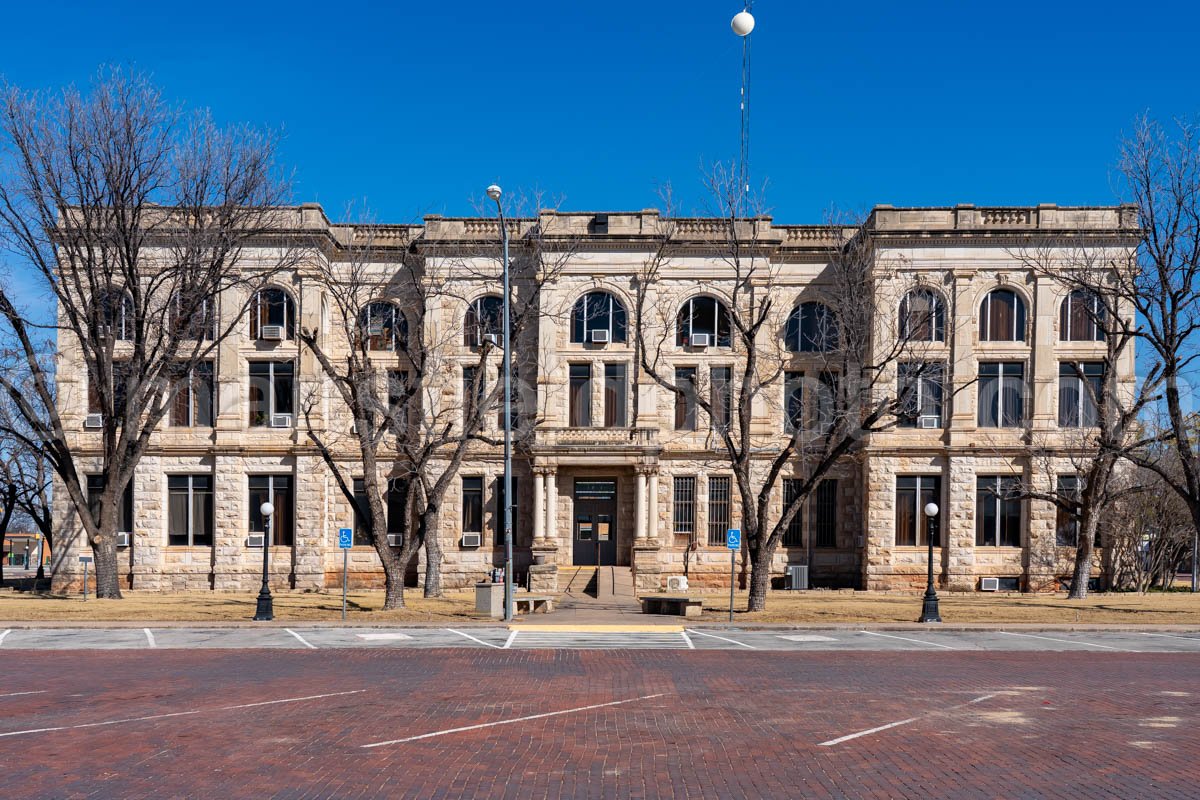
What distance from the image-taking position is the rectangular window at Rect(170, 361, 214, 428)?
1481 inches

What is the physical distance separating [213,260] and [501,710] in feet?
70.4

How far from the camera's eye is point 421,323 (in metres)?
29.3

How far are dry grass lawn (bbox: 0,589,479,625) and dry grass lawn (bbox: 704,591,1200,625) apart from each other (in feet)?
26.7

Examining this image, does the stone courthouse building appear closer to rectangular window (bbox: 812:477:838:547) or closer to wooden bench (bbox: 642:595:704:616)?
rectangular window (bbox: 812:477:838:547)

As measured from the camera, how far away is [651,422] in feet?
123

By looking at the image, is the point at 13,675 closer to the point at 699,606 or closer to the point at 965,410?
the point at 699,606

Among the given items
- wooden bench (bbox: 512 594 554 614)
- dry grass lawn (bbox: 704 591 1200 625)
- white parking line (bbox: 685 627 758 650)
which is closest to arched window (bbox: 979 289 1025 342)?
dry grass lawn (bbox: 704 591 1200 625)

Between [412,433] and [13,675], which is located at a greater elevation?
[412,433]

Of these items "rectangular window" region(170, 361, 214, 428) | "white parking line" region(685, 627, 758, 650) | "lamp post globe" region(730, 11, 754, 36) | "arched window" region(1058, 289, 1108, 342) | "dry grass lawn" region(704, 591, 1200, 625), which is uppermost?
"lamp post globe" region(730, 11, 754, 36)

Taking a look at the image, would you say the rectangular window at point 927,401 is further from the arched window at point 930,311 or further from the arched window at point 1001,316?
the arched window at point 1001,316

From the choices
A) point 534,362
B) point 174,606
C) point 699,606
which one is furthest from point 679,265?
point 174,606

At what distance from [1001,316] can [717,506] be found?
42.4ft

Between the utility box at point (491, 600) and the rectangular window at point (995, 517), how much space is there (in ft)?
65.7

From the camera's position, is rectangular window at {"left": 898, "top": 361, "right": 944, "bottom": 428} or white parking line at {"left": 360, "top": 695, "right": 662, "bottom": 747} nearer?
white parking line at {"left": 360, "top": 695, "right": 662, "bottom": 747}
